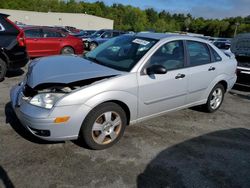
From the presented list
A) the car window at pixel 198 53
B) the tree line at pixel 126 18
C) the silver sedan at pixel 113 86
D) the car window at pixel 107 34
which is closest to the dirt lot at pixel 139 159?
the silver sedan at pixel 113 86

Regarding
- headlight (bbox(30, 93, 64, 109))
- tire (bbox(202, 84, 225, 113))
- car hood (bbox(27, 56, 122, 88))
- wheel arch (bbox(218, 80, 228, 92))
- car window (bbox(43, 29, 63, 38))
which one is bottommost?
tire (bbox(202, 84, 225, 113))

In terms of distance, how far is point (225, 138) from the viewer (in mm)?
4445

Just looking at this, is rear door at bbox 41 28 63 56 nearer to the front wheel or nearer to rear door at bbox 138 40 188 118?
the front wheel

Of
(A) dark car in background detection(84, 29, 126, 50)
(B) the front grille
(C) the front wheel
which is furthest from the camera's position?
(A) dark car in background detection(84, 29, 126, 50)

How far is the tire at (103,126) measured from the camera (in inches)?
135

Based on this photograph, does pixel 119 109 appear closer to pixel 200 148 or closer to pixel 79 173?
pixel 79 173

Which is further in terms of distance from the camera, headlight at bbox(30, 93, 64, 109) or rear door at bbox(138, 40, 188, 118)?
rear door at bbox(138, 40, 188, 118)

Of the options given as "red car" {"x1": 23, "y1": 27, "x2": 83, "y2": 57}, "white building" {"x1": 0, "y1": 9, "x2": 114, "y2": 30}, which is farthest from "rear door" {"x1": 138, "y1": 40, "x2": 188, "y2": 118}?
"white building" {"x1": 0, "y1": 9, "x2": 114, "y2": 30}

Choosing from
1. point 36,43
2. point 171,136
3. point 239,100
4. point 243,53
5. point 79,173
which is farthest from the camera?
point 36,43

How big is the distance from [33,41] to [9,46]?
4.05 meters

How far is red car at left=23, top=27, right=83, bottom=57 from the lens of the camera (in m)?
10.6

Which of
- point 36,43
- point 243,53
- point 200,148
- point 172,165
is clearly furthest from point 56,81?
point 36,43

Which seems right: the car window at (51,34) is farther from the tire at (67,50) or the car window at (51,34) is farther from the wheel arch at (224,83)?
the wheel arch at (224,83)

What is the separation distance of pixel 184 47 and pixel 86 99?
2.18m
